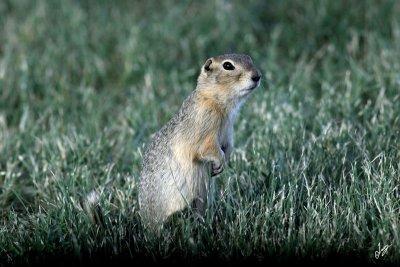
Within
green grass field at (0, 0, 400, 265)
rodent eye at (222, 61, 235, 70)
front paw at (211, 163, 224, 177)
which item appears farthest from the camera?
rodent eye at (222, 61, 235, 70)

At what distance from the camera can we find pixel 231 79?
4.62 metres

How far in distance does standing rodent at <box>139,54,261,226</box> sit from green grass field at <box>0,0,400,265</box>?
137 mm

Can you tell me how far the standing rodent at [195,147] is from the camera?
4508 millimetres

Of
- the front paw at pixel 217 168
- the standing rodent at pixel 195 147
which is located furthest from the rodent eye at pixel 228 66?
the front paw at pixel 217 168

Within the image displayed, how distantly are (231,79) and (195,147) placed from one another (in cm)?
45

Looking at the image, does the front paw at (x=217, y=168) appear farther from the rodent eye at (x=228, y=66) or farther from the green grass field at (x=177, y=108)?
the rodent eye at (x=228, y=66)

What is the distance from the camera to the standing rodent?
4.51 metres

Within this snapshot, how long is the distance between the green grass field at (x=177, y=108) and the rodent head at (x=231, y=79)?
0.56 m

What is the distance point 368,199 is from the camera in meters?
4.46

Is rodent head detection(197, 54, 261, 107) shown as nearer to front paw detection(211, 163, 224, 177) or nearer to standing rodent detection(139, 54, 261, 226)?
standing rodent detection(139, 54, 261, 226)

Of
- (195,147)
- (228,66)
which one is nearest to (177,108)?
(228,66)

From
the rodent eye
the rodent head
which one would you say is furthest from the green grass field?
the rodent eye

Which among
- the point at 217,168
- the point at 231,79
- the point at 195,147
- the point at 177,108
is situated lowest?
the point at 217,168

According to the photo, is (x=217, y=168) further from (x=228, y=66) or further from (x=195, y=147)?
(x=228, y=66)
